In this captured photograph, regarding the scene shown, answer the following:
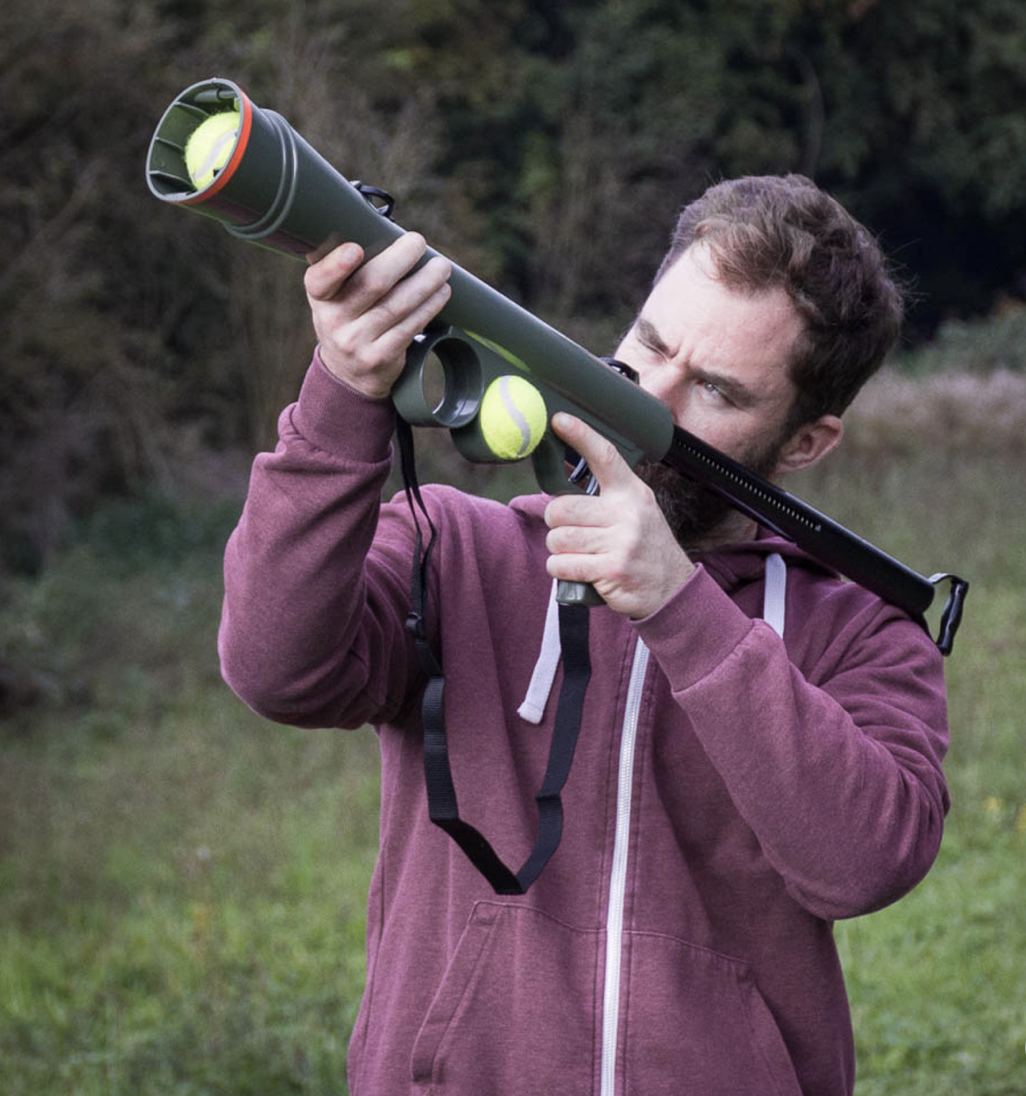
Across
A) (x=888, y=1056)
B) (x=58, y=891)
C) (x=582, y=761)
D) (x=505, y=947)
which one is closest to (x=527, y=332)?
(x=582, y=761)

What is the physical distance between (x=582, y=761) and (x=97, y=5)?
11.7 meters

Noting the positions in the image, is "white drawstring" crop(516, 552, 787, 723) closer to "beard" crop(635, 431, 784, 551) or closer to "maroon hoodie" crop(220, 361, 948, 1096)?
"maroon hoodie" crop(220, 361, 948, 1096)

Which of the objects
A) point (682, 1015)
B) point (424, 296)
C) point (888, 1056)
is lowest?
point (888, 1056)

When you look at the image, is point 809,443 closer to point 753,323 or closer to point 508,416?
point 753,323

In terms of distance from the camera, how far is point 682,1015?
1.90 meters

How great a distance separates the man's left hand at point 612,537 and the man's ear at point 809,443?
751 mm

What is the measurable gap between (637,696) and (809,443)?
683 mm

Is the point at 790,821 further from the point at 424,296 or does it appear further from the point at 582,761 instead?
the point at 424,296

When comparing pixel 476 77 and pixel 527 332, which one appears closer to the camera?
pixel 527 332

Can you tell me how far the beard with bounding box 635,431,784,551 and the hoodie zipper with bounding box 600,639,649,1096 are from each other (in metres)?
0.25

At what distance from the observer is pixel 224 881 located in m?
5.98

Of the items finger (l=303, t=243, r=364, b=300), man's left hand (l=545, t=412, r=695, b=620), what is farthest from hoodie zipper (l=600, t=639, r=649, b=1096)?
finger (l=303, t=243, r=364, b=300)

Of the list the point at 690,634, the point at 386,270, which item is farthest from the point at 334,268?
the point at 690,634

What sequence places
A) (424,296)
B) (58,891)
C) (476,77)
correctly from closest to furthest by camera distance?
(424,296), (58,891), (476,77)
